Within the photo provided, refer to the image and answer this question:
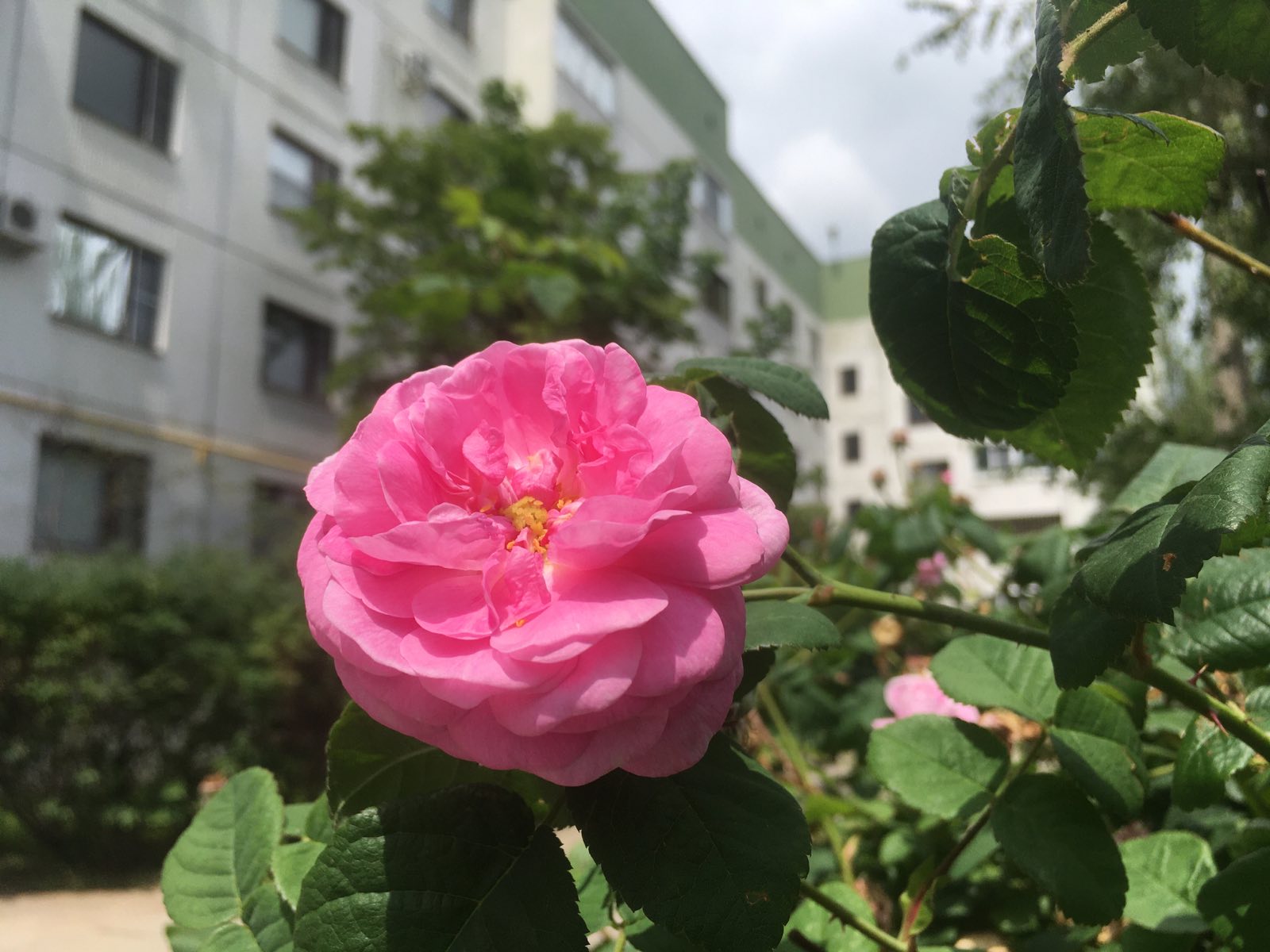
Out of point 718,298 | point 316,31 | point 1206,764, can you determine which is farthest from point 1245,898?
point 718,298

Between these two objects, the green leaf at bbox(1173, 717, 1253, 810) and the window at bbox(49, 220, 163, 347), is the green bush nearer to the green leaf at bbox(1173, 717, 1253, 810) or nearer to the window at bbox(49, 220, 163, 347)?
the window at bbox(49, 220, 163, 347)

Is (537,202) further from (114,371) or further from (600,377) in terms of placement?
(600,377)

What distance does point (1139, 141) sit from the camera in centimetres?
49

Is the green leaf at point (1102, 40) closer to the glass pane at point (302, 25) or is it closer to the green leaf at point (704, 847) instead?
the green leaf at point (704, 847)

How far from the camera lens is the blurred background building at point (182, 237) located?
7160 mm

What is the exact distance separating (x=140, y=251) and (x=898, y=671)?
27.1ft

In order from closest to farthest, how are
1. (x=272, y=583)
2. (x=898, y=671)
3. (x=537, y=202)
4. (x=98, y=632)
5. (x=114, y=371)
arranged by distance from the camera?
(x=898, y=671) → (x=98, y=632) → (x=272, y=583) → (x=114, y=371) → (x=537, y=202)

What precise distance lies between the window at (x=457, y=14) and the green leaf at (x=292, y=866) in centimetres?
1237

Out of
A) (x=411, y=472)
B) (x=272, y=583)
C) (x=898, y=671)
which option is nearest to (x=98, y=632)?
(x=272, y=583)

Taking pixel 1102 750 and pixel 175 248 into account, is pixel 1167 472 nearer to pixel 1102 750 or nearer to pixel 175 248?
pixel 1102 750

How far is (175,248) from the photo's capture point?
830cm

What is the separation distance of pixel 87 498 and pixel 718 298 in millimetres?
11200

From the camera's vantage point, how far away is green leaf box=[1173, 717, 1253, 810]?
513 mm

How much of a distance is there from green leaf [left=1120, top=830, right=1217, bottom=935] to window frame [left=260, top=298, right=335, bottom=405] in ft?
30.6
